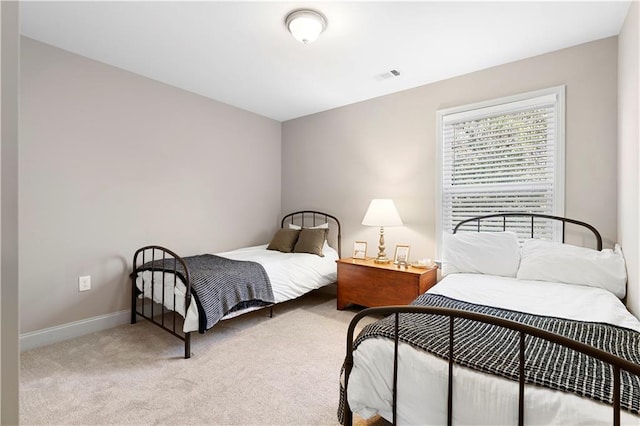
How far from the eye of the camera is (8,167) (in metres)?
0.52

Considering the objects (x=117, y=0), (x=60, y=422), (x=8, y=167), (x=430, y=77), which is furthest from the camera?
(x=430, y=77)

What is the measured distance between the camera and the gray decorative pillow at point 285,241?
3764 mm

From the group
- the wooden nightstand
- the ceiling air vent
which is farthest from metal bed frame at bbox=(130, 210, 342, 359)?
the ceiling air vent

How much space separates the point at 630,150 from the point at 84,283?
4.16 meters

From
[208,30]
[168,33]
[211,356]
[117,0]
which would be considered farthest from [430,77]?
[211,356]

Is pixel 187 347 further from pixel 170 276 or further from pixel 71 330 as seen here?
pixel 71 330

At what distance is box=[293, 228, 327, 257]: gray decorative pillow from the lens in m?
3.63

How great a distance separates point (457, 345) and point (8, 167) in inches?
54.8

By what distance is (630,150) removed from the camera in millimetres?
1931

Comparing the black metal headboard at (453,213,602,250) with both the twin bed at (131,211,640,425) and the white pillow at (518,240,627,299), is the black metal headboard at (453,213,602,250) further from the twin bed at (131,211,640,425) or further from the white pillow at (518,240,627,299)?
the white pillow at (518,240,627,299)

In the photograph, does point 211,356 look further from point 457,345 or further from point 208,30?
point 208,30

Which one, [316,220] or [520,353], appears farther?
[316,220]

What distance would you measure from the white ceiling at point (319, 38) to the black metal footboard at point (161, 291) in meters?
1.68

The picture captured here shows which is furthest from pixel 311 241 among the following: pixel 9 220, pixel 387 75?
pixel 9 220
